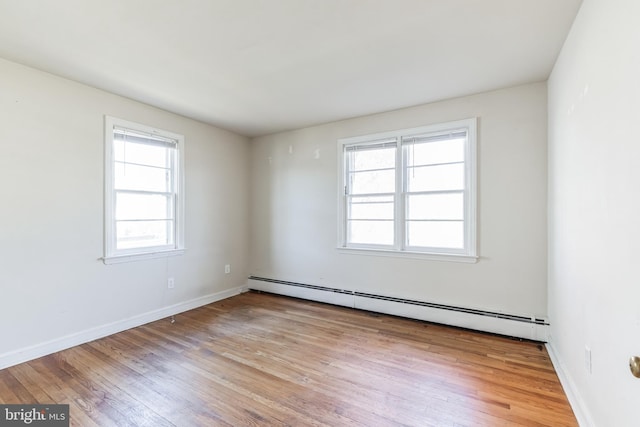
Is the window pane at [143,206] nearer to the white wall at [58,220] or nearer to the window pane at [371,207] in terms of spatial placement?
the white wall at [58,220]

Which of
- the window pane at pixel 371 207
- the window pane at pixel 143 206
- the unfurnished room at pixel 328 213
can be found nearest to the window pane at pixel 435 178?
the unfurnished room at pixel 328 213

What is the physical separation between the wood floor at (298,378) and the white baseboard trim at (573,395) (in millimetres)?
46

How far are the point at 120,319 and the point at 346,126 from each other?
11.7 ft

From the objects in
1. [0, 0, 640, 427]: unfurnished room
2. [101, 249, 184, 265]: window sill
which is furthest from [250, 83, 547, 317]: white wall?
[101, 249, 184, 265]: window sill

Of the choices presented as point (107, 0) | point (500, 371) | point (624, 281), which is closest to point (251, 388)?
point (500, 371)

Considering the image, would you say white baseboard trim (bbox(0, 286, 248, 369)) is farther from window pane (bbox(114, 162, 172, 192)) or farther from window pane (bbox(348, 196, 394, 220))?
window pane (bbox(348, 196, 394, 220))

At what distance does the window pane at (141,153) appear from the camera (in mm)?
3270

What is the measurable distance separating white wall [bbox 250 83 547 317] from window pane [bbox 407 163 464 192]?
0.23 meters

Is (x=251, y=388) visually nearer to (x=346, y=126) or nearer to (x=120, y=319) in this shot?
(x=120, y=319)

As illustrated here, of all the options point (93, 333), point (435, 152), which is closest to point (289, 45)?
point (435, 152)

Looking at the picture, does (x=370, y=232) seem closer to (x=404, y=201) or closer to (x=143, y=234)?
(x=404, y=201)

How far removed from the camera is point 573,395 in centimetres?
192

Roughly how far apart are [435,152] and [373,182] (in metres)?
0.84

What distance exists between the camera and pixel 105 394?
2.07 meters
